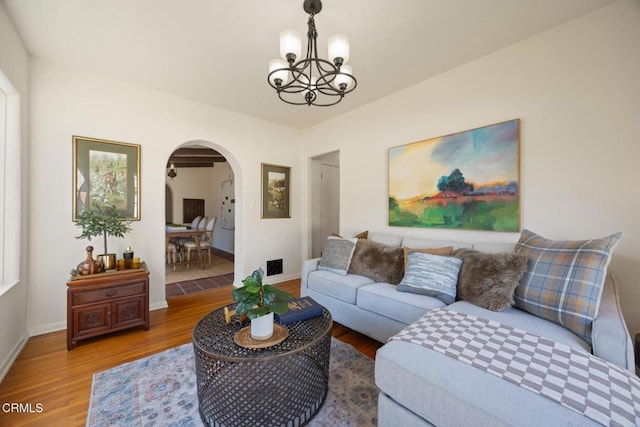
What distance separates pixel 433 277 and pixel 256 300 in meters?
1.43

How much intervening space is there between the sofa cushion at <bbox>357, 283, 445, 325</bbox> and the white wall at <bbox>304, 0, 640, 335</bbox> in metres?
0.98

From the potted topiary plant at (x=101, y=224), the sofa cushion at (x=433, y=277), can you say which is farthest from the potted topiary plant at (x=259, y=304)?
the potted topiary plant at (x=101, y=224)

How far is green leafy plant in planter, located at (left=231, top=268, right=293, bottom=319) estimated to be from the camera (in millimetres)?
1337

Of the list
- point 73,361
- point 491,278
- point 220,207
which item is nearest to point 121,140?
point 73,361

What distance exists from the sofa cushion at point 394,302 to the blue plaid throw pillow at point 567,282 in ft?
1.92

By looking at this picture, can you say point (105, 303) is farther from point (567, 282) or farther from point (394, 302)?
point (567, 282)

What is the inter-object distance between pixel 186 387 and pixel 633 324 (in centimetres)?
308

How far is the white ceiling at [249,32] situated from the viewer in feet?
6.00

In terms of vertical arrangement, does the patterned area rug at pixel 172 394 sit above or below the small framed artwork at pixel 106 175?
below

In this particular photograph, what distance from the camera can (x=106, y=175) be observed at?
2.79 meters

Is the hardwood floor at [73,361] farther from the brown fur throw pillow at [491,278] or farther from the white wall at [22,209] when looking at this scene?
the brown fur throw pillow at [491,278]

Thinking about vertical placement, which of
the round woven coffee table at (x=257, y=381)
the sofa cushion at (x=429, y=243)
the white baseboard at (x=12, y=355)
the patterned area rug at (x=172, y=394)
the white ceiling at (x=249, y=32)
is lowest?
the patterned area rug at (x=172, y=394)

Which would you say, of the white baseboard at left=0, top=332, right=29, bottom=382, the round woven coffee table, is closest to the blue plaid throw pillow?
the round woven coffee table

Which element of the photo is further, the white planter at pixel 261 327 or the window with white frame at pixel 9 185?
the window with white frame at pixel 9 185
